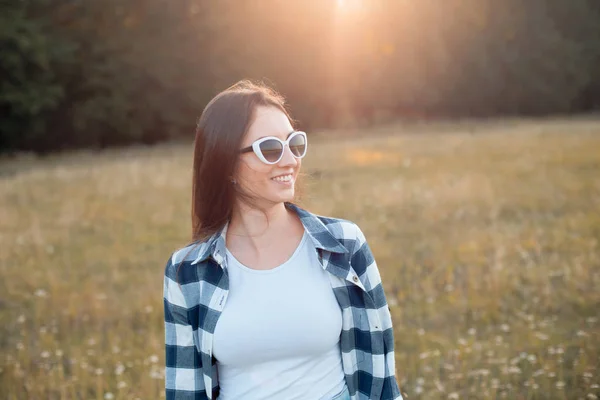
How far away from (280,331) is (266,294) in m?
0.14

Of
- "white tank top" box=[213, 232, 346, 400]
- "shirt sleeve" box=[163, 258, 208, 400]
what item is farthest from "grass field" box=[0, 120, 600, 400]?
"shirt sleeve" box=[163, 258, 208, 400]

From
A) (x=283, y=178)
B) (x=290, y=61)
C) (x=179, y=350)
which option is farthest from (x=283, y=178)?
(x=290, y=61)

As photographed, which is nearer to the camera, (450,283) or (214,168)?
(214,168)

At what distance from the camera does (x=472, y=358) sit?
5098mm

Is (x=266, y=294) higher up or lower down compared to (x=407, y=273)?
higher up

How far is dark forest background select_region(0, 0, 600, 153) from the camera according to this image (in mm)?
29750

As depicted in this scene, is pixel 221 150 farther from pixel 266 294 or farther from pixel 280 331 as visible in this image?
pixel 280 331

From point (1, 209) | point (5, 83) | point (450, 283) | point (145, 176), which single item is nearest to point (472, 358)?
point (450, 283)

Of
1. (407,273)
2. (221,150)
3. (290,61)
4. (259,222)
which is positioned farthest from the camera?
(290,61)

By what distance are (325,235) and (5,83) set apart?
27.6 m

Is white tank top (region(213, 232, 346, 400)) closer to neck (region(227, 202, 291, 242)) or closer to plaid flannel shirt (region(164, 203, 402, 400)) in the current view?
plaid flannel shirt (region(164, 203, 402, 400))

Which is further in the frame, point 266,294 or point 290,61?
point 290,61

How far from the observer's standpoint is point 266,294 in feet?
8.52

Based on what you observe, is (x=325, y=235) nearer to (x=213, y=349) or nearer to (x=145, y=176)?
(x=213, y=349)
